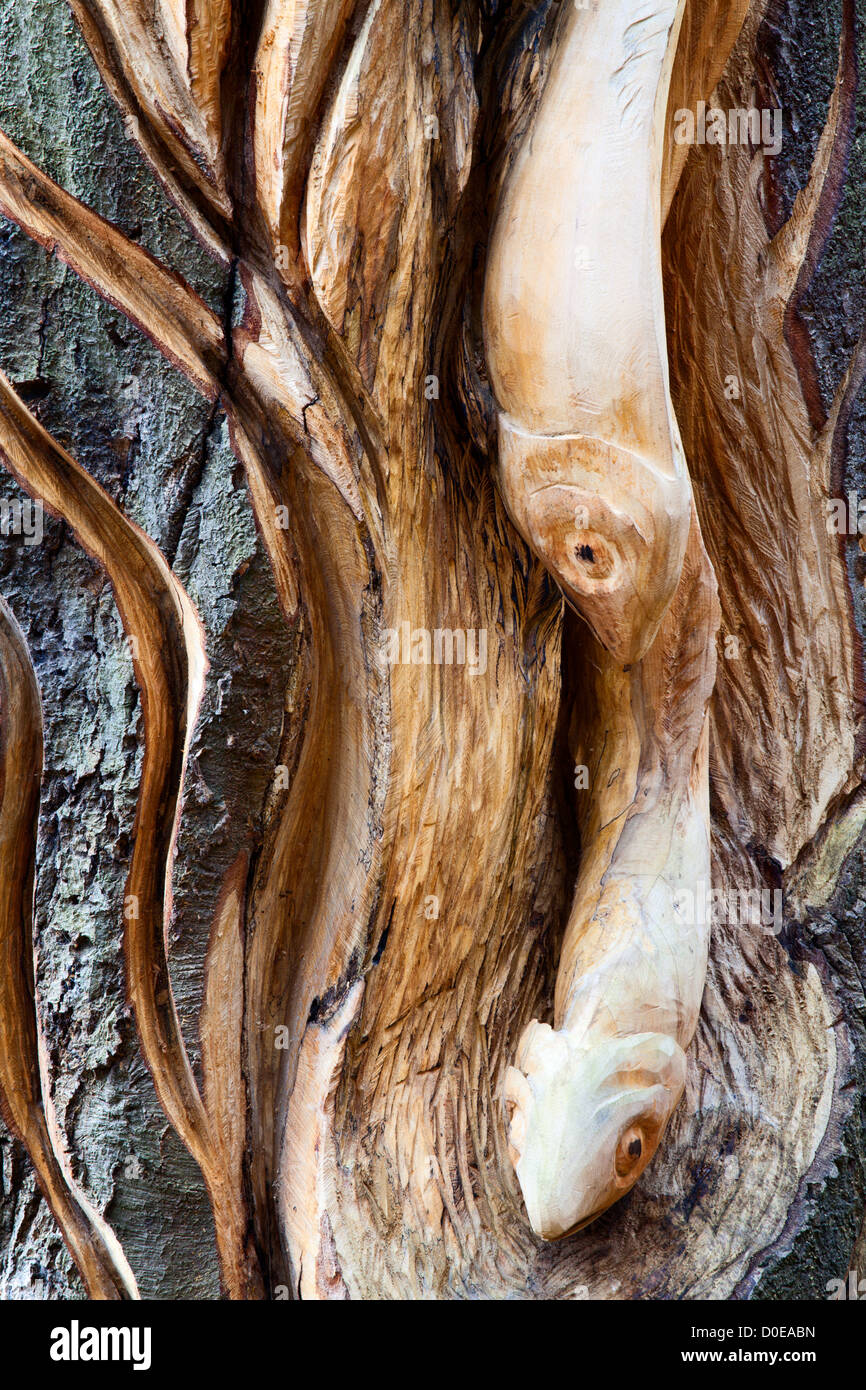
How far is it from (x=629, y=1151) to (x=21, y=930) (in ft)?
1.75

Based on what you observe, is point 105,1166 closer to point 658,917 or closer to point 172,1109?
point 172,1109

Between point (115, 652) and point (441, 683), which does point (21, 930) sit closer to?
point (115, 652)

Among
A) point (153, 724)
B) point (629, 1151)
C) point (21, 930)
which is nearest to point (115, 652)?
point (153, 724)

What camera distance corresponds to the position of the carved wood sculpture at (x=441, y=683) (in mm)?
870

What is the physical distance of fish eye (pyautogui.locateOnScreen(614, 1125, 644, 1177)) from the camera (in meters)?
0.89

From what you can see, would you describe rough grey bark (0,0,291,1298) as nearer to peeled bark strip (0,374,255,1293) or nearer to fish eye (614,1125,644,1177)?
peeled bark strip (0,374,255,1293)

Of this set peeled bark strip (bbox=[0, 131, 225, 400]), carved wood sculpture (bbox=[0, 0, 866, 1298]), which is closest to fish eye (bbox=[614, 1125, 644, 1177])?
carved wood sculpture (bbox=[0, 0, 866, 1298])

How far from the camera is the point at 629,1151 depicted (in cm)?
89

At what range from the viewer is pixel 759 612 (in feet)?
3.71

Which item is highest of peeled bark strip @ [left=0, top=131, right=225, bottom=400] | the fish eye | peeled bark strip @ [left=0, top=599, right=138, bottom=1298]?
peeled bark strip @ [left=0, top=131, right=225, bottom=400]

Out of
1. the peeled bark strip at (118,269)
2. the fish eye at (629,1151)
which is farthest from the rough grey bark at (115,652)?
the fish eye at (629,1151)

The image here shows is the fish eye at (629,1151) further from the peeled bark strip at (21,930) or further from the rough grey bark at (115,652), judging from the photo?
the peeled bark strip at (21,930)

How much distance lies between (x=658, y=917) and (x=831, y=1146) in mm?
272
